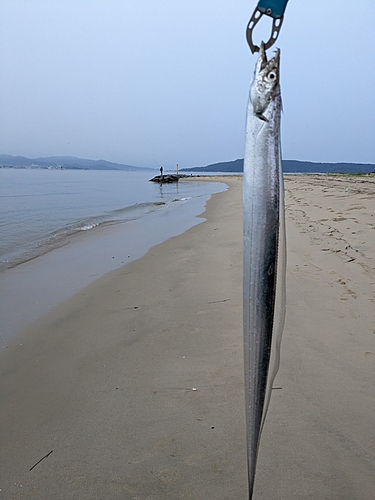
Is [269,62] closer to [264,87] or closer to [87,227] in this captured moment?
[264,87]

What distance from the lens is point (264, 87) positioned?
967mm

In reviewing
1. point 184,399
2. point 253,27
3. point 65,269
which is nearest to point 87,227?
point 65,269

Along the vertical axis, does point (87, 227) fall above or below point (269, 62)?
below

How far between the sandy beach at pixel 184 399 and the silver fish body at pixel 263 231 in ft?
3.89

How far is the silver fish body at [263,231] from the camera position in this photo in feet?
3.20

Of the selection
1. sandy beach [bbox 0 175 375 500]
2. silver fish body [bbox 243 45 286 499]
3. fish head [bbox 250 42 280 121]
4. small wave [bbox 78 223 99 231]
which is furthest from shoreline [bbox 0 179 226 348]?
fish head [bbox 250 42 280 121]

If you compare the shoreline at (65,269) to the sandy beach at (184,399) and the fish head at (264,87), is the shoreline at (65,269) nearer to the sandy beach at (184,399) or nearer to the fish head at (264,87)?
the sandy beach at (184,399)

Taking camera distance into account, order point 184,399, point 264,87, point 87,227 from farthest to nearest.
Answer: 1. point 87,227
2. point 184,399
3. point 264,87

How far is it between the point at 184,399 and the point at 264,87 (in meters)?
2.19

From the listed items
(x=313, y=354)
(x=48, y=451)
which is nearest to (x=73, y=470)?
(x=48, y=451)

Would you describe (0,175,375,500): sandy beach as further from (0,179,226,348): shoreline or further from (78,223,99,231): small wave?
(78,223,99,231): small wave

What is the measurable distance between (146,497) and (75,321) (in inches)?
106

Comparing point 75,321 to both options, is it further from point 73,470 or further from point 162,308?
point 73,470

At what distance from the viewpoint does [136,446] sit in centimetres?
215
